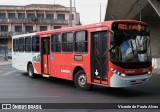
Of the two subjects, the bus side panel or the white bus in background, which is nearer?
the bus side panel

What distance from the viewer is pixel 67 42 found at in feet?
49.8

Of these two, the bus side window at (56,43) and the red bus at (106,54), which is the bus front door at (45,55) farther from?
the red bus at (106,54)

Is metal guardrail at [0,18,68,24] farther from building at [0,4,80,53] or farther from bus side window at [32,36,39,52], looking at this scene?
bus side window at [32,36,39,52]

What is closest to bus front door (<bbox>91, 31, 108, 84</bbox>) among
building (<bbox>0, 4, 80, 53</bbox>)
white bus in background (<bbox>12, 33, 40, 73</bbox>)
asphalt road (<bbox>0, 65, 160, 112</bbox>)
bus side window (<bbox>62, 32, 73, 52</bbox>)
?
asphalt road (<bbox>0, 65, 160, 112</bbox>)

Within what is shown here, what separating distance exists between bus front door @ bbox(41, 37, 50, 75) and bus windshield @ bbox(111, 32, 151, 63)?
5.99 m

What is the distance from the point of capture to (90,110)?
959 centimetres

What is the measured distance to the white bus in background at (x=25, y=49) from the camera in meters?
19.2

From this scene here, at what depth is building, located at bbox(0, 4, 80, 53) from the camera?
255 ft

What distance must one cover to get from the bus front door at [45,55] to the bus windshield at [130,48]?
599 centimetres

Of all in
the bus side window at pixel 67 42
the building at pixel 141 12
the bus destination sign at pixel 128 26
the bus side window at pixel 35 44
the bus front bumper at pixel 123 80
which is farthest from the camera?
the building at pixel 141 12

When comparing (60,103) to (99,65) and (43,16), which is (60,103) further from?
(43,16)

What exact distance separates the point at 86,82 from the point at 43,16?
68.3 metres

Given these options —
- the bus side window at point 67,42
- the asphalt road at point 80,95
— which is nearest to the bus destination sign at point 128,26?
the asphalt road at point 80,95

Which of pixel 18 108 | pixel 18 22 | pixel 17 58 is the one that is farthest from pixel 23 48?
pixel 18 22
